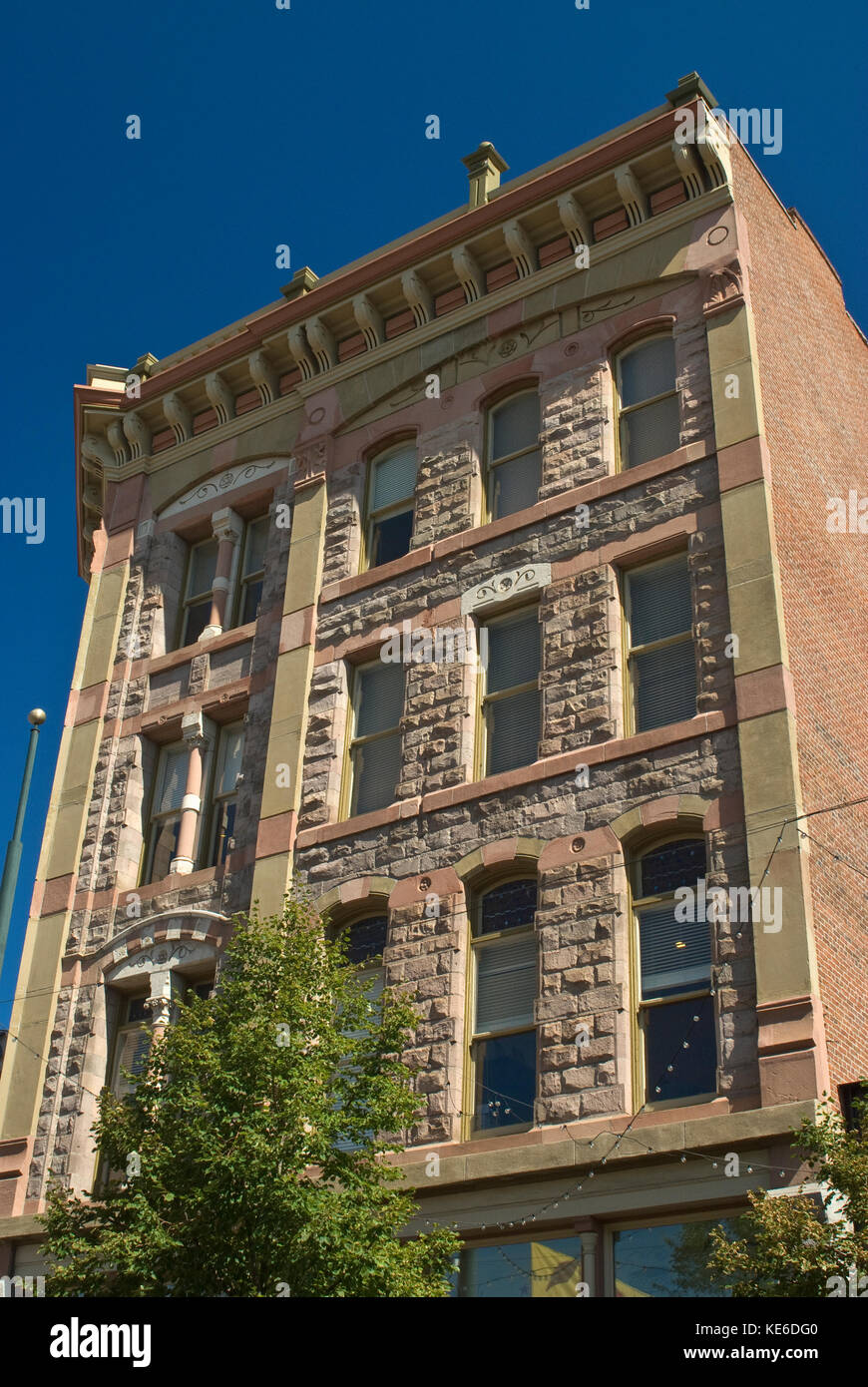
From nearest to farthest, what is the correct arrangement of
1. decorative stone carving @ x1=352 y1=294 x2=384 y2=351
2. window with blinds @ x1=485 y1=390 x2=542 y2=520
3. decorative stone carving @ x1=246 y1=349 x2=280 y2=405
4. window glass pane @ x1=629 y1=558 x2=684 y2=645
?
window glass pane @ x1=629 y1=558 x2=684 y2=645, window with blinds @ x1=485 y1=390 x2=542 y2=520, decorative stone carving @ x1=352 y1=294 x2=384 y2=351, decorative stone carving @ x1=246 y1=349 x2=280 y2=405

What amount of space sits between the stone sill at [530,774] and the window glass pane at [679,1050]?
2.93m

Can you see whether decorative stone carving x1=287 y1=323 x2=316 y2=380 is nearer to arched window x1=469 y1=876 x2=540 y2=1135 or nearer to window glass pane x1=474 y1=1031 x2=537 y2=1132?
arched window x1=469 y1=876 x2=540 y2=1135

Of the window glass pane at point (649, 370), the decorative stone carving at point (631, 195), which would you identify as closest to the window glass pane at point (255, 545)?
the window glass pane at point (649, 370)

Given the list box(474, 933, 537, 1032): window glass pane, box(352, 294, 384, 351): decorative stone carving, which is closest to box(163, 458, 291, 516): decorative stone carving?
box(352, 294, 384, 351): decorative stone carving

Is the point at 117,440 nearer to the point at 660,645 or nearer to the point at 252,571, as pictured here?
the point at 252,571

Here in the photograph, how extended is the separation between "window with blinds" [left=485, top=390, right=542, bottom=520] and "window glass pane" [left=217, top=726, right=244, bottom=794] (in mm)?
4953

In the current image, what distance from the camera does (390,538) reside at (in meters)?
22.3

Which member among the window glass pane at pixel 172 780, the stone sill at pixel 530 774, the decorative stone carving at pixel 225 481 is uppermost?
the decorative stone carving at pixel 225 481

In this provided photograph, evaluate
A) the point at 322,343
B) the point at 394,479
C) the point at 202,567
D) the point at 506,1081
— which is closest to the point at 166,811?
the point at 202,567

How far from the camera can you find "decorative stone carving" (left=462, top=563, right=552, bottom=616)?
1946 centimetres

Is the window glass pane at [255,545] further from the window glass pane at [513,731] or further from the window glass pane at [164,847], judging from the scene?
the window glass pane at [513,731]

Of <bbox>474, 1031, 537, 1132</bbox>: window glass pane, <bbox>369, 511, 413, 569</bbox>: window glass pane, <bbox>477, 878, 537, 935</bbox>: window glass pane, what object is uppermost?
<bbox>369, 511, 413, 569</bbox>: window glass pane

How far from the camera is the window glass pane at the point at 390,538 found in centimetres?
2205

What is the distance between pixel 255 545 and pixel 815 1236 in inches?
623
